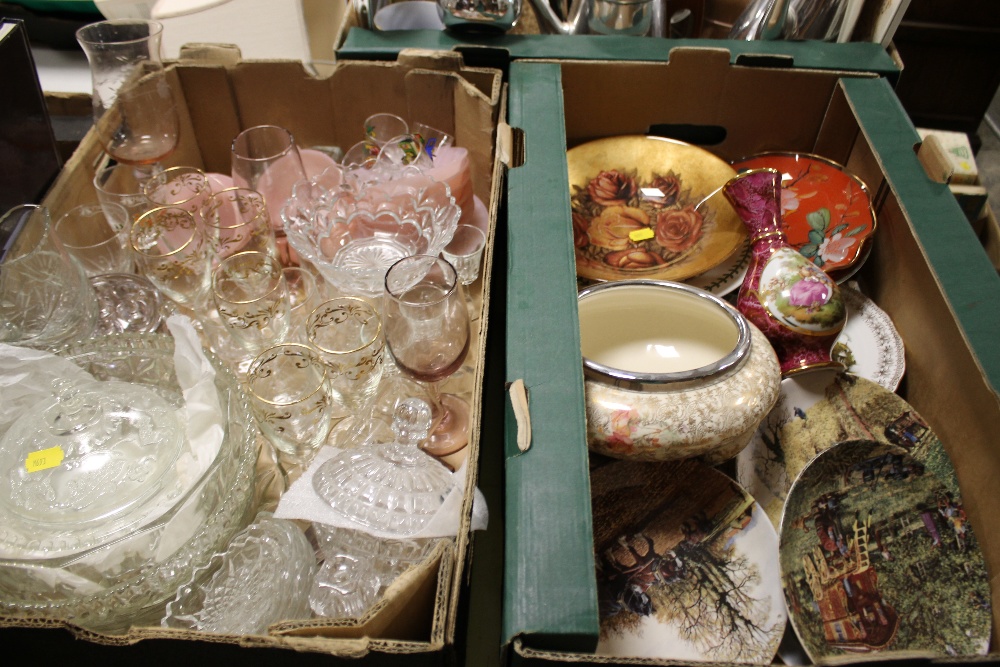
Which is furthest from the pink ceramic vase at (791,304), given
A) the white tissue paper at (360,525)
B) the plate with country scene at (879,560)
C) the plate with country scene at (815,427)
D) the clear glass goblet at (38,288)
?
the clear glass goblet at (38,288)

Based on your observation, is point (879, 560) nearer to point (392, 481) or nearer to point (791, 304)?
point (791, 304)

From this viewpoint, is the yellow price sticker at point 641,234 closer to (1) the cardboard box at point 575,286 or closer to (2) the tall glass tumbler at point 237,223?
(1) the cardboard box at point 575,286

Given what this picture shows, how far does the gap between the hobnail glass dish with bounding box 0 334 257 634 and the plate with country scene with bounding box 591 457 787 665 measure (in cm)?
39

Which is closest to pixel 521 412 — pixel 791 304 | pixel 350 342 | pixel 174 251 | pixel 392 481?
pixel 392 481

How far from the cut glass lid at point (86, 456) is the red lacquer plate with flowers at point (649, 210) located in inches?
22.9

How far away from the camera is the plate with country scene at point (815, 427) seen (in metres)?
0.80

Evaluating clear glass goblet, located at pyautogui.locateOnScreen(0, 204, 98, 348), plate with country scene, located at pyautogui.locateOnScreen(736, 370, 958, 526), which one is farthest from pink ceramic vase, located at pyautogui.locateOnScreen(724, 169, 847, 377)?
clear glass goblet, located at pyautogui.locateOnScreen(0, 204, 98, 348)

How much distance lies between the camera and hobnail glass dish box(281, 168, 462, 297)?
938 mm

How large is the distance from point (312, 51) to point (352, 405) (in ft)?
3.45

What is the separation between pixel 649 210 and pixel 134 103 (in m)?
0.79

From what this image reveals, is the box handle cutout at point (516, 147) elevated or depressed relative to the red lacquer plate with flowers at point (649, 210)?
elevated

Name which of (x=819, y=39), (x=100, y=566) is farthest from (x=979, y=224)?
(x=100, y=566)

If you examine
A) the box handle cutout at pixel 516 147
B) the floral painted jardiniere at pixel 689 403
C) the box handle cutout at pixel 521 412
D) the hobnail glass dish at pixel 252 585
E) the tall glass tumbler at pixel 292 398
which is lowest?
the hobnail glass dish at pixel 252 585

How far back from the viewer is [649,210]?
3.58 ft
